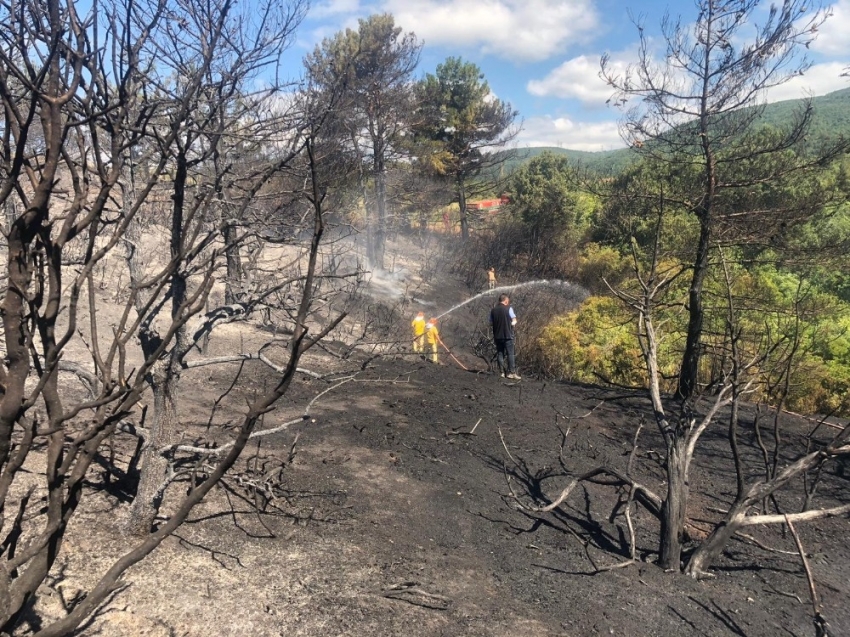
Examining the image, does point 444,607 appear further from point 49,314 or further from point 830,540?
point 830,540

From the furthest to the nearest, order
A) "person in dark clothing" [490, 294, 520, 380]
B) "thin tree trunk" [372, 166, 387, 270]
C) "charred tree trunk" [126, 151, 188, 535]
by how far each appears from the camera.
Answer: "thin tree trunk" [372, 166, 387, 270] < "person in dark clothing" [490, 294, 520, 380] < "charred tree trunk" [126, 151, 188, 535]

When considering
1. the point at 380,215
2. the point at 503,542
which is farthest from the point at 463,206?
the point at 503,542

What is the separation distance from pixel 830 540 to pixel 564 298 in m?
16.1

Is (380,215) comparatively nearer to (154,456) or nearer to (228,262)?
(228,262)

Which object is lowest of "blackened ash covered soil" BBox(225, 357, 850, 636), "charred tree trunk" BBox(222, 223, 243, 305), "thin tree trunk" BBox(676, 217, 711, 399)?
"blackened ash covered soil" BBox(225, 357, 850, 636)

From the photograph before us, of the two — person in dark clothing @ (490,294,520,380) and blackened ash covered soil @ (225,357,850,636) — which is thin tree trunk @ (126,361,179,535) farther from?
person in dark clothing @ (490,294,520,380)

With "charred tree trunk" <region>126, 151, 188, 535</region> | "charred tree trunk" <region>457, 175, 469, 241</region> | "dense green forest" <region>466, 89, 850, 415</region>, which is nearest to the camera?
"charred tree trunk" <region>126, 151, 188, 535</region>

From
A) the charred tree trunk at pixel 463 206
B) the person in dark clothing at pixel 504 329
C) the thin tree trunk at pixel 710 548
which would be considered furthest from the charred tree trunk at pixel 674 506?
the charred tree trunk at pixel 463 206

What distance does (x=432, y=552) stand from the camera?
4.55 m

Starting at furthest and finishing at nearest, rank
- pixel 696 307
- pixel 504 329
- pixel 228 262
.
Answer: pixel 504 329, pixel 696 307, pixel 228 262

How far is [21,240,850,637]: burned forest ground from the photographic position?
3.61 metres

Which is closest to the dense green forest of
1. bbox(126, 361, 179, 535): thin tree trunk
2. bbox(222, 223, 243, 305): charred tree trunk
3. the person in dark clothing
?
the person in dark clothing

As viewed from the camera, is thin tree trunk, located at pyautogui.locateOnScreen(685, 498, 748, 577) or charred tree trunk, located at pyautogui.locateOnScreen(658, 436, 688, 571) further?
charred tree trunk, located at pyautogui.locateOnScreen(658, 436, 688, 571)

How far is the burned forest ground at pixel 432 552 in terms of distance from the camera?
3611mm
